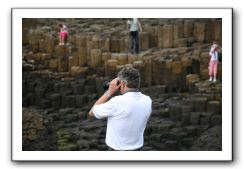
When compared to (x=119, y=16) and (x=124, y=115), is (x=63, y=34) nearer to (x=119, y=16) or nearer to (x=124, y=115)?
(x=119, y=16)

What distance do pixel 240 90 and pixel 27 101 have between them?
1.82m

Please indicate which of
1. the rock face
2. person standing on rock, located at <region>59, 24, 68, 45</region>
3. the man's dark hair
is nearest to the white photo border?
the rock face

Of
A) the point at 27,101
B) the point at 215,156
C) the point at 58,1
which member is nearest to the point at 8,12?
the point at 58,1

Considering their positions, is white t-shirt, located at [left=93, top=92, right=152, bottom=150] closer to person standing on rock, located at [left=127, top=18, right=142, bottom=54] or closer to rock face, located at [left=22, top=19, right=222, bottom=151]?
rock face, located at [left=22, top=19, right=222, bottom=151]

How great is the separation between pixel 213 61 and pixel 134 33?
75cm

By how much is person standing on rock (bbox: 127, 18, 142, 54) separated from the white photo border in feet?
0.35

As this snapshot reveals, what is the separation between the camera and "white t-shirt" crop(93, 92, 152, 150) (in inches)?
171

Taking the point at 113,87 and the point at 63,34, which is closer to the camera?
the point at 113,87

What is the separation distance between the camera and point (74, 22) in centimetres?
562

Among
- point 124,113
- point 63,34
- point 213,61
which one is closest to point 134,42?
point 63,34

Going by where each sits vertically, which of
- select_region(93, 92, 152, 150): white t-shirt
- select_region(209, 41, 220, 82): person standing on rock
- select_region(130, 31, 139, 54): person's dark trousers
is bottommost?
select_region(93, 92, 152, 150): white t-shirt

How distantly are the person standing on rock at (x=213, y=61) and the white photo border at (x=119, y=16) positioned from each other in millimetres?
74

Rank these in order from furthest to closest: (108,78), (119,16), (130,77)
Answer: (108,78) < (119,16) < (130,77)

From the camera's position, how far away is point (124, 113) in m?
4.35
